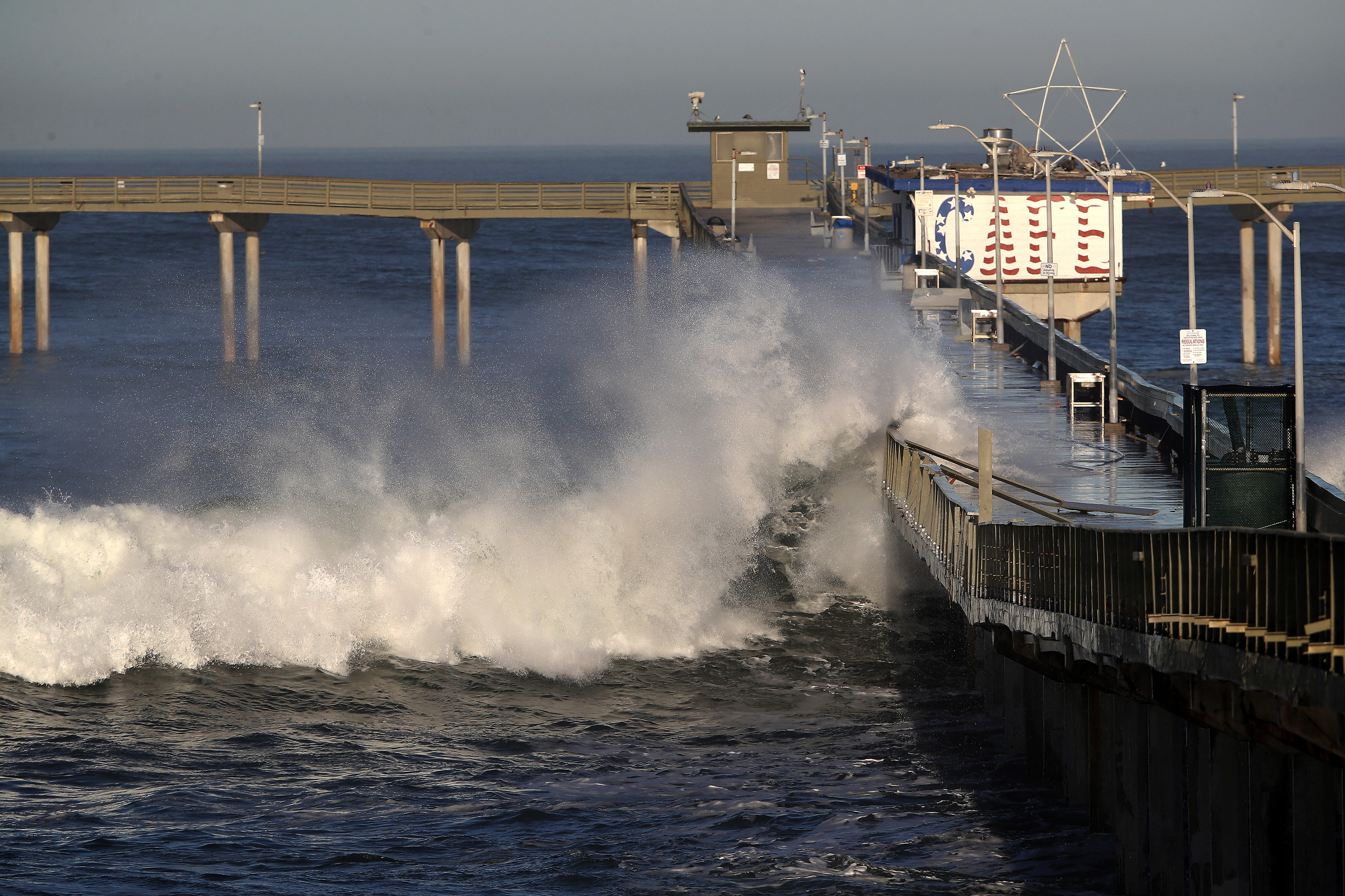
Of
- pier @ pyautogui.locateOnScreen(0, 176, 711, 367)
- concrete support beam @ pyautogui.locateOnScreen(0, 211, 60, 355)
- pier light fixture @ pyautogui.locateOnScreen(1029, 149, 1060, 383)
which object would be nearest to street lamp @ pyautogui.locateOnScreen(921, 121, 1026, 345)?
pier light fixture @ pyautogui.locateOnScreen(1029, 149, 1060, 383)

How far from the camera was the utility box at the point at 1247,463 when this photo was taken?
1611 cm

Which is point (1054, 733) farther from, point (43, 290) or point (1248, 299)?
point (43, 290)

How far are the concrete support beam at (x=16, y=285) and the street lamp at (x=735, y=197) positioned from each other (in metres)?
24.8

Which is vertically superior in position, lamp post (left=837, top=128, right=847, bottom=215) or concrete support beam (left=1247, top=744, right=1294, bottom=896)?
lamp post (left=837, top=128, right=847, bottom=215)

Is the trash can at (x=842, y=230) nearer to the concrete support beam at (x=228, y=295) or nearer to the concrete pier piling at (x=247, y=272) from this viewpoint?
the concrete pier piling at (x=247, y=272)

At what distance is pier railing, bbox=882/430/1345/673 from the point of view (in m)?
11.1

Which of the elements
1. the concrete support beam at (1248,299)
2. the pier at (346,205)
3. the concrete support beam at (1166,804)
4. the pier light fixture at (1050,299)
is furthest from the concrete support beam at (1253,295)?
the concrete support beam at (1166,804)

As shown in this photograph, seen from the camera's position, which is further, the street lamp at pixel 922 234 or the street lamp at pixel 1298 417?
the street lamp at pixel 922 234

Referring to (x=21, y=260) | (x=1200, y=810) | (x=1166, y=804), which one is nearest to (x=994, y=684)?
(x=1166, y=804)

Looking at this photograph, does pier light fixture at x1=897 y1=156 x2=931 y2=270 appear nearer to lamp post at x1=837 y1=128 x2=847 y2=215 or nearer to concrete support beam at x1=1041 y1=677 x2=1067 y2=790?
lamp post at x1=837 y1=128 x2=847 y2=215

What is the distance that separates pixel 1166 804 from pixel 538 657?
11.4 meters

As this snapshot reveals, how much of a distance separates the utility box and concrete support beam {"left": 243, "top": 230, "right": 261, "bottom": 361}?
4170cm

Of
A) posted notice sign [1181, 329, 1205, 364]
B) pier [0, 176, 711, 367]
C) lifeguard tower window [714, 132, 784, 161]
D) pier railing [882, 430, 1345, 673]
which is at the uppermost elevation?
lifeguard tower window [714, 132, 784, 161]

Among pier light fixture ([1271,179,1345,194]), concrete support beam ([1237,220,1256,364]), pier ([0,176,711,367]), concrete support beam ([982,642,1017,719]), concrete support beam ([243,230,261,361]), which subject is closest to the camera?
pier light fixture ([1271,179,1345,194])
